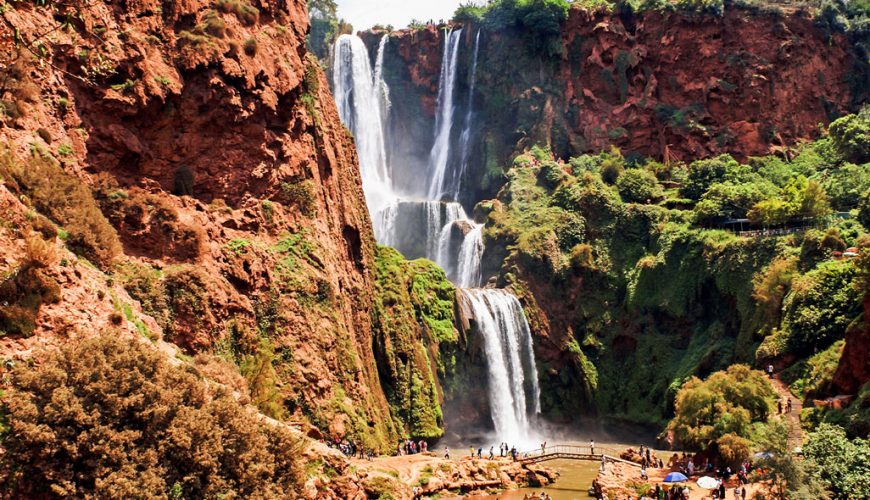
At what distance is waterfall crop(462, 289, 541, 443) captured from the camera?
54.9 meters

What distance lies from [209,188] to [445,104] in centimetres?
5109

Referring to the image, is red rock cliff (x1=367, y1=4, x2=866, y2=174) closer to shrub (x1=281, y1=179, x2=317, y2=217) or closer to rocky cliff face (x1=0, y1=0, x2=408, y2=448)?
rocky cliff face (x1=0, y1=0, x2=408, y2=448)

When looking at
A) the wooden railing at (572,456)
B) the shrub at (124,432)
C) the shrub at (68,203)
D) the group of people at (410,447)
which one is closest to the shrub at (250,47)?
the shrub at (68,203)

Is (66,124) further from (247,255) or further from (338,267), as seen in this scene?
(338,267)

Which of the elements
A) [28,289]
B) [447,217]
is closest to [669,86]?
[447,217]

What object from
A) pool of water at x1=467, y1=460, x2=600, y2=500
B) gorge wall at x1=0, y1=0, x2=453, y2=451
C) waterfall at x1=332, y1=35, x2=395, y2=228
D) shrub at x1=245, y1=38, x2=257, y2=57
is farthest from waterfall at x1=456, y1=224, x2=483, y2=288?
shrub at x1=245, y1=38, x2=257, y2=57

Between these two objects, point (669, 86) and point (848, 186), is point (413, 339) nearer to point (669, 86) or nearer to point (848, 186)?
point (848, 186)

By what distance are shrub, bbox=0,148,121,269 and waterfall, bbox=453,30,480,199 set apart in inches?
2115

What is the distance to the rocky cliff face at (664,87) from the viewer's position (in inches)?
2864

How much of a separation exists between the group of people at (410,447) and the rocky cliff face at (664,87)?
36347 mm

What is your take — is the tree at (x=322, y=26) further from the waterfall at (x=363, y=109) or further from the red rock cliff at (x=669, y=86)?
the red rock cliff at (x=669, y=86)

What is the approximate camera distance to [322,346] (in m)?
37.7

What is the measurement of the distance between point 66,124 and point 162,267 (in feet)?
21.7

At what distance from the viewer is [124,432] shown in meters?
19.7
